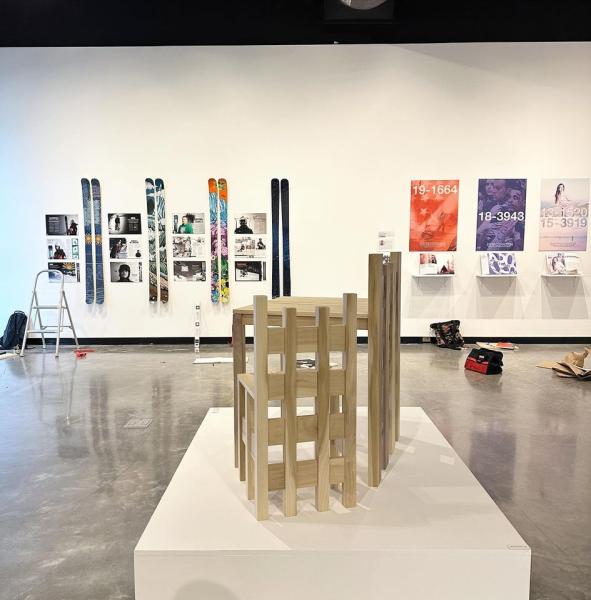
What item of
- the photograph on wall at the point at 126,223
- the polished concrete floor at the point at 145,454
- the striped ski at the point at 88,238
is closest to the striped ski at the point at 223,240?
the photograph on wall at the point at 126,223

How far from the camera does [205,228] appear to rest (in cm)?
641

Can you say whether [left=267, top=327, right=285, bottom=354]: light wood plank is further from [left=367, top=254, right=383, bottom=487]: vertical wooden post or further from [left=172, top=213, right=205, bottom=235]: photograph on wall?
[left=172, top=213, right=205, bottom=235]: photograph on wall

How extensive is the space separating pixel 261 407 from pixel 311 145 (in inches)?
208

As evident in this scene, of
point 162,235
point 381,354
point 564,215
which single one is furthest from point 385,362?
point 564,215

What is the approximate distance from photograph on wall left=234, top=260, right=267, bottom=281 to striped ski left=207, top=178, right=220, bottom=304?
10.2 inches

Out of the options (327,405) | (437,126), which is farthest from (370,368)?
(437,126)

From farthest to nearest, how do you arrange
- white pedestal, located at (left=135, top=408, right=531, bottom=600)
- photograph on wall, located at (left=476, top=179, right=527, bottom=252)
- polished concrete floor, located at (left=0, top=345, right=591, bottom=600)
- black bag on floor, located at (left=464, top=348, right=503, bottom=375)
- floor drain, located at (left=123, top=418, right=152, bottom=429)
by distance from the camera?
photograph on wall, located at (left=476, top=179, right=527, bottom=252) → black bag on floor, located at (left=464, top=348, right=503, bottom=375) → floor drain, located at (left=123, top=418, right=152, bottom=429) → polished concrete floor, located at (left=0, top=345, right=591, bottom=600) → white pedestal, located at (left=135, top=408, right=531, bottom=600)

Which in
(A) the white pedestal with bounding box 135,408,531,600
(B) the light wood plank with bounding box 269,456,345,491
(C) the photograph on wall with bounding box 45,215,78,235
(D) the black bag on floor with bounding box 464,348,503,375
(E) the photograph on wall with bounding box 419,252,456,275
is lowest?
(D) the black bag on floor with bounding box 464,348,503,375

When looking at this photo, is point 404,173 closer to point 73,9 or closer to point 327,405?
point 73,9

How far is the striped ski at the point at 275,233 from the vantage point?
636 centimetres

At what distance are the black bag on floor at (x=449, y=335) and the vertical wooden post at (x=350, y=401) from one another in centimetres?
481

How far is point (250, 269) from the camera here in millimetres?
6469

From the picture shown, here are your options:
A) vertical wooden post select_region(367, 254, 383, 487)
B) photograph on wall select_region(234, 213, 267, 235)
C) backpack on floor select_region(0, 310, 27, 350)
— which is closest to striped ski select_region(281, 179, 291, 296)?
photograph on wall select_region(234, 213, 267, 235)

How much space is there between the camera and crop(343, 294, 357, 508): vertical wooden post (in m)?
1.64
